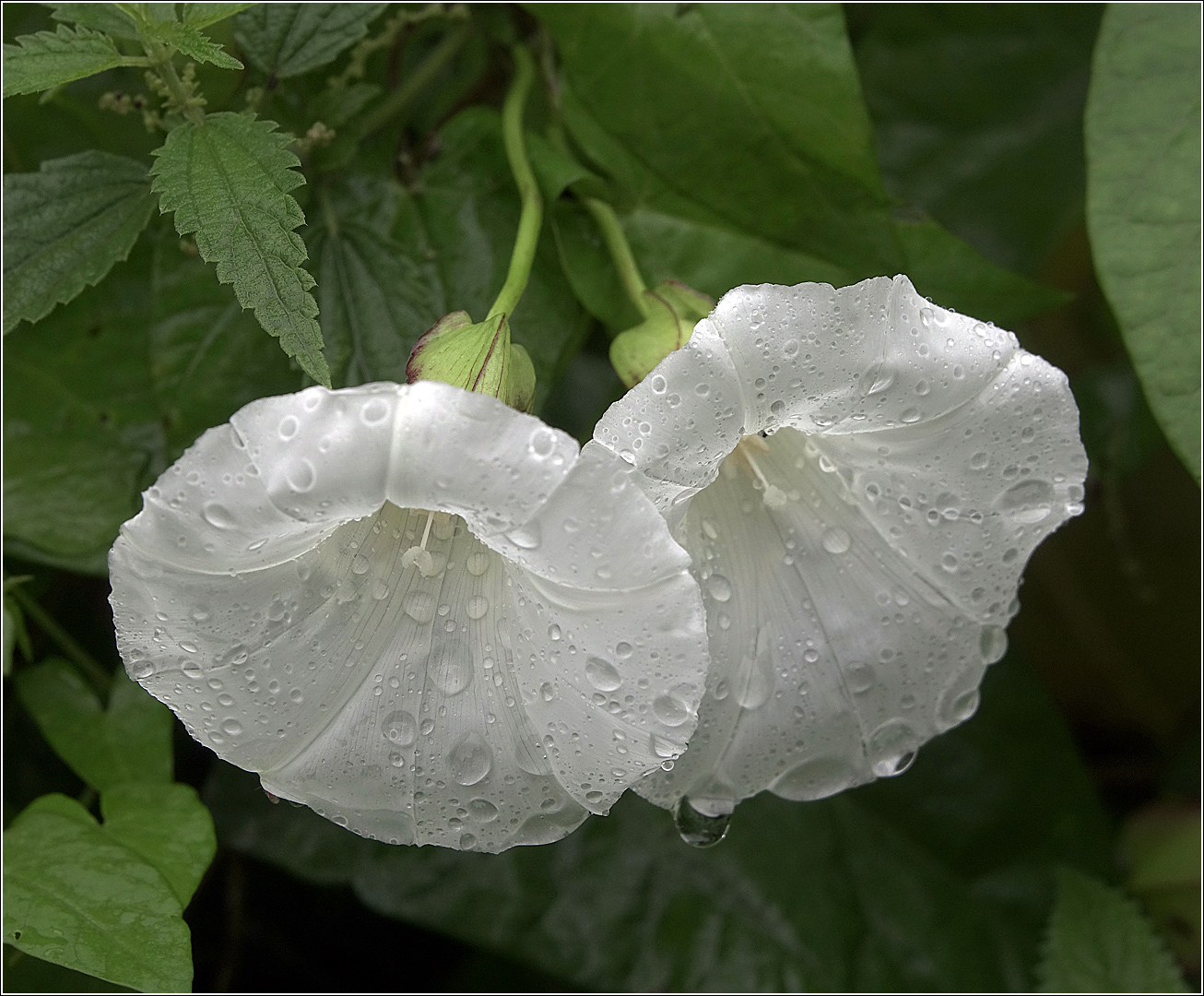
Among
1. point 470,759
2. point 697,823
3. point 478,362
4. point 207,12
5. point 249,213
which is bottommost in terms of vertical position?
point 697,823

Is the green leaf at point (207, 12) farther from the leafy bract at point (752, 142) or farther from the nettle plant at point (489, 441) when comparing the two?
the leafy bract at point (752, 142)

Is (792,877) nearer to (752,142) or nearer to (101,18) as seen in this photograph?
(752,142)

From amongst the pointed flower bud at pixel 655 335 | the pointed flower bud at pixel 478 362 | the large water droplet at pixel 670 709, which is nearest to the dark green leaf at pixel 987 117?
the pointed flower bud at pixel 655 335

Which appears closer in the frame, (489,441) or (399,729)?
(489,441)

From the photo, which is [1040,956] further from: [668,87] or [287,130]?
[287,130]

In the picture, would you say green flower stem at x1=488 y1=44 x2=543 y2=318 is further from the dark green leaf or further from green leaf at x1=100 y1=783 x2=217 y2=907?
the dark green leaf

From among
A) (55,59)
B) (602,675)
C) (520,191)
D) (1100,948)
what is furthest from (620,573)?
(1100,948)

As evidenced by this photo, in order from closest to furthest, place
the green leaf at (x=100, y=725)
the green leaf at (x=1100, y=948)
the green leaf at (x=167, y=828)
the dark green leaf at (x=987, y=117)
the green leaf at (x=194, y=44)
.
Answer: the green leaf at (x=194, y=44) → the green leaf at (x=167, y=828) → the green leaf at (x=100, y=725) → the green leaf at (x=1100, y=948) → the dark green leaf at (x=987, y=117)
